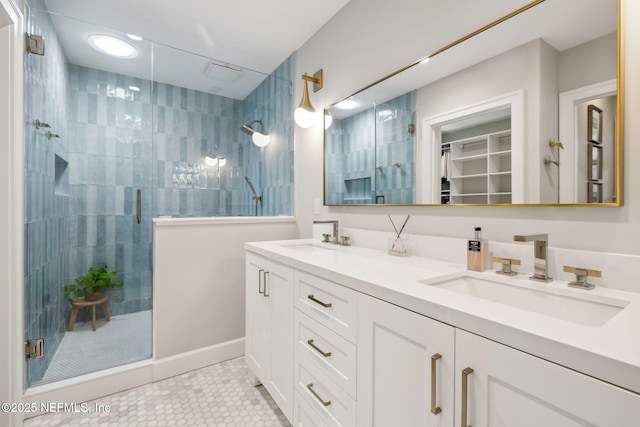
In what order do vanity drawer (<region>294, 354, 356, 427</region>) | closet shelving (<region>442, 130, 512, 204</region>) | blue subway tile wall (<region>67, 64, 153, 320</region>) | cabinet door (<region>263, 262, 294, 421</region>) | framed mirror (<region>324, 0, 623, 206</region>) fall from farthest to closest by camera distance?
blue subway tile wall (<region>67, 64, 153, 320</region>) → cabinet door (<region>263, 262, 294, 421</region>) → closet shelving (<region>442, 130, 512, 204</region>) → vanity drawer (<region>294, 354, 356, 427</region>) → framed mirror (<region>324, 0, 623, 206</region>)

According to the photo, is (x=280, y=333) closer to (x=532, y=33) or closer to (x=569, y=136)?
(x=569, y=136)

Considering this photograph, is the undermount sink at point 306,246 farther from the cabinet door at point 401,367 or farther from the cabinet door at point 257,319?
the cabinet door at point 401,367

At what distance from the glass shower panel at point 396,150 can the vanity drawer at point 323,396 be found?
0.92 metres

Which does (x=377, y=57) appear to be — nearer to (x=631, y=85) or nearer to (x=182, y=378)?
(x=631, y=85)

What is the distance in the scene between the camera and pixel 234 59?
2.66m

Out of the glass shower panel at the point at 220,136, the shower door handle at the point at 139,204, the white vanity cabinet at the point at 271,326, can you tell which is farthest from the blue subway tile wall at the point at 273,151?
the white vanity cabinet at the point at 271,326

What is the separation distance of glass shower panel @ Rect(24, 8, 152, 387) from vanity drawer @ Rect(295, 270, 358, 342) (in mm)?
1379

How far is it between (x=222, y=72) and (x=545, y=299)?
269 cm

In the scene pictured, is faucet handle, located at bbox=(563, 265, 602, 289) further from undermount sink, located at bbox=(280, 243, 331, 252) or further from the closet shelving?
undermount sink, located at bbox=(280, 243, 331, 252)

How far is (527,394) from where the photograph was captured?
1.85 feet

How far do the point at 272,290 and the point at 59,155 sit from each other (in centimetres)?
197

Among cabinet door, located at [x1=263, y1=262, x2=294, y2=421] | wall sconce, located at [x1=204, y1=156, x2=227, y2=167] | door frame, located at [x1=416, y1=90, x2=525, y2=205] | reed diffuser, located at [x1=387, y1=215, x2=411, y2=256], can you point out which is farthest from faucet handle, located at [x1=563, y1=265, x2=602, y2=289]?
wall sconce, located at [x1=204, y1=156, x2=227, y2=167]

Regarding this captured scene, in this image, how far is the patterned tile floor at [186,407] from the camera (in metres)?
1.52

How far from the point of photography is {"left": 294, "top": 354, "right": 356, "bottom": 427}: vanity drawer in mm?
1023
